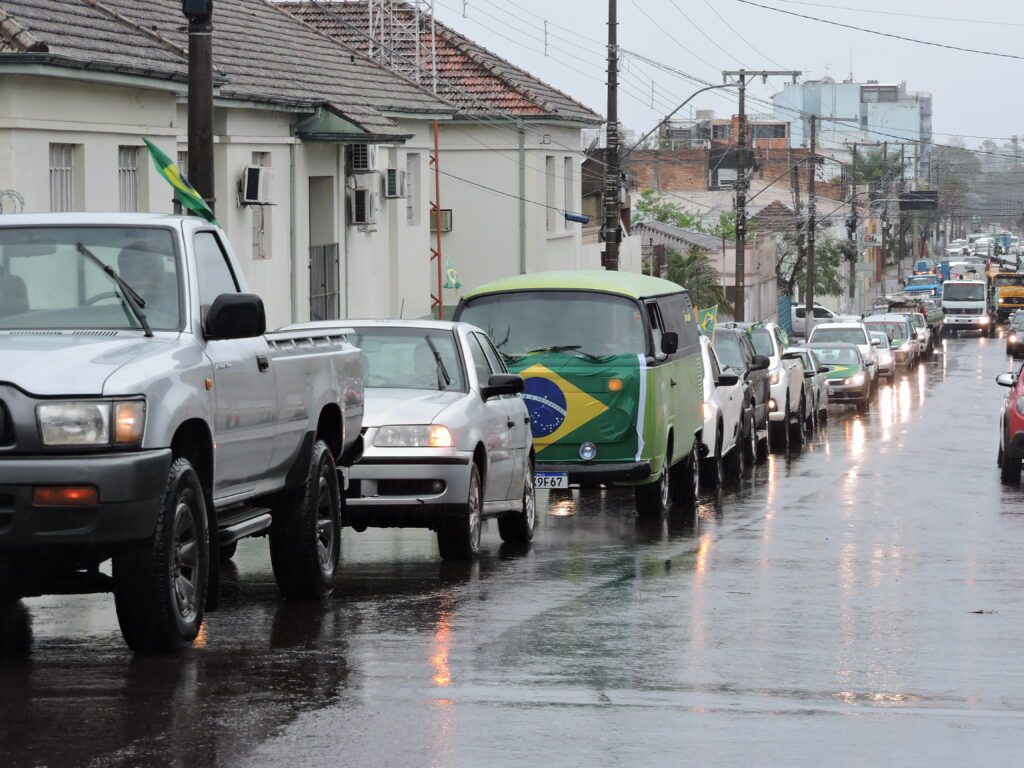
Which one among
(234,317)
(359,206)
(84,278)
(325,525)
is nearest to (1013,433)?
(325,525)

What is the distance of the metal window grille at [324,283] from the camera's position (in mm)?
32125

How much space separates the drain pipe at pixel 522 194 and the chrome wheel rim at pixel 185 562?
3637cm

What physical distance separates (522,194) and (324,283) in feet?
42.7

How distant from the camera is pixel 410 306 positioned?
3825 cm

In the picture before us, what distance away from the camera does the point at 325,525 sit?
11.2 metres

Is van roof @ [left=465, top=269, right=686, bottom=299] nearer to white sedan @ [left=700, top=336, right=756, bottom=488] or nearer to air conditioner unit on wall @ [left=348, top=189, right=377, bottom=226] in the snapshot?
white sedan @ [left=700, top=336, right=756, bottom=488]

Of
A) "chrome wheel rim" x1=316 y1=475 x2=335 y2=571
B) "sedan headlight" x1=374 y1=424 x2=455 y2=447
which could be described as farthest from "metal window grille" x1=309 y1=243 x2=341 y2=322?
"chrome wheel rim" x1=316 y1=475 x2=335 y2=571

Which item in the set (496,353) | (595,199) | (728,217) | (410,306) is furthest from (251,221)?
(728,217)

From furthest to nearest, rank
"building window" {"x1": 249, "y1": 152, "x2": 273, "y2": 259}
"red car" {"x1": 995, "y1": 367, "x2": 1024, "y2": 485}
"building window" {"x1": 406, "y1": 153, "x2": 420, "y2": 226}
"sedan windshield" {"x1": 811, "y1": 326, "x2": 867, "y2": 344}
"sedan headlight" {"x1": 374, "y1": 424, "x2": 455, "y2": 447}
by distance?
"sedan windshield" {"x1": 811, "y1": 326, "x2": 867, "y2": 344}, "building window" {"x1": 406, "y1": 153, "x2": 420, "y2": 226}, "building window" {"x1": 249, "y1": 152, "x2": 273, "y2": 259}, "red car" {"x1": 995, "y1": 367, "x2": 1024, "y2": 485}, "sedan headlight" {"x1": 374, "y1": 424, "x2": 455, "y2": 447}

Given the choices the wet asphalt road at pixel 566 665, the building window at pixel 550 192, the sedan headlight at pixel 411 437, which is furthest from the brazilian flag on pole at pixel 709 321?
the sedan headlight at pixel 411 437

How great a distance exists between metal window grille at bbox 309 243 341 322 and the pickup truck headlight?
2349cm

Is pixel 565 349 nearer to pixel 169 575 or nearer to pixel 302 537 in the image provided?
pixel 302 537

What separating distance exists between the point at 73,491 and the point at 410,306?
99.6 ft

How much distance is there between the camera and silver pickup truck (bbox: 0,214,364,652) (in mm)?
7988
